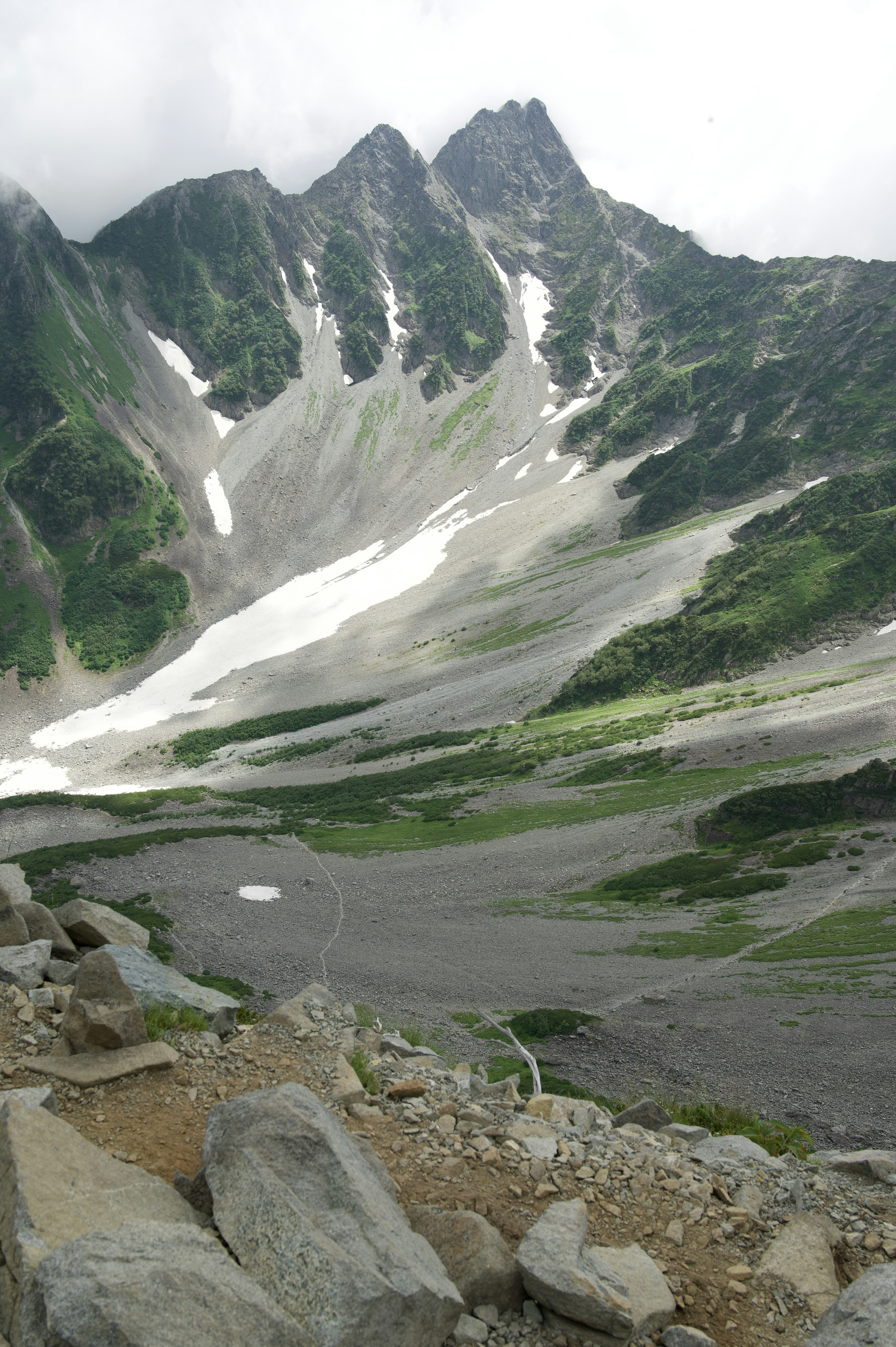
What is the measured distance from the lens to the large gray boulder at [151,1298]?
4605 mm

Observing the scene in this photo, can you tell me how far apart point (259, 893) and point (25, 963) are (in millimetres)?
34022

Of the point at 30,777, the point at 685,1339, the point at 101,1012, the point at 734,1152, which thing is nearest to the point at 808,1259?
the point at 685,1339

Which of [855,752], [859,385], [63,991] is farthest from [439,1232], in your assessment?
[859,385]

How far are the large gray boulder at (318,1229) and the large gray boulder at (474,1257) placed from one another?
1.03 ft

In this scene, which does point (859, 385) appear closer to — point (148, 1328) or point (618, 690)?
point (618, 690)

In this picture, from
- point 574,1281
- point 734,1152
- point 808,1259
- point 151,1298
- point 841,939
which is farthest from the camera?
point 841,939

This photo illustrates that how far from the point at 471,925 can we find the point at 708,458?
158801mm

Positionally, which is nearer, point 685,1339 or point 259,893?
point 685,1339

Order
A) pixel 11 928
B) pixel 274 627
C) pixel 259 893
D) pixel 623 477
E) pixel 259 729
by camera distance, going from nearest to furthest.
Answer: pixel 11 928 < pixel 259 893 < pixel 259 729 < pixel 274 627 < pixel 623 477

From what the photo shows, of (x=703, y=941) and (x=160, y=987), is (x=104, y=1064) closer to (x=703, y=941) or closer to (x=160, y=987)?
(x=160, y=987)

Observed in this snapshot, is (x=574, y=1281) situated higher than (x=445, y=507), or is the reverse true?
(x=445, y=507)

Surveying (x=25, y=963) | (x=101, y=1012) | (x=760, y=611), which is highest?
(x=25, y=963)

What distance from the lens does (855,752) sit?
47906mm

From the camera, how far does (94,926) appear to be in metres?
15.5
